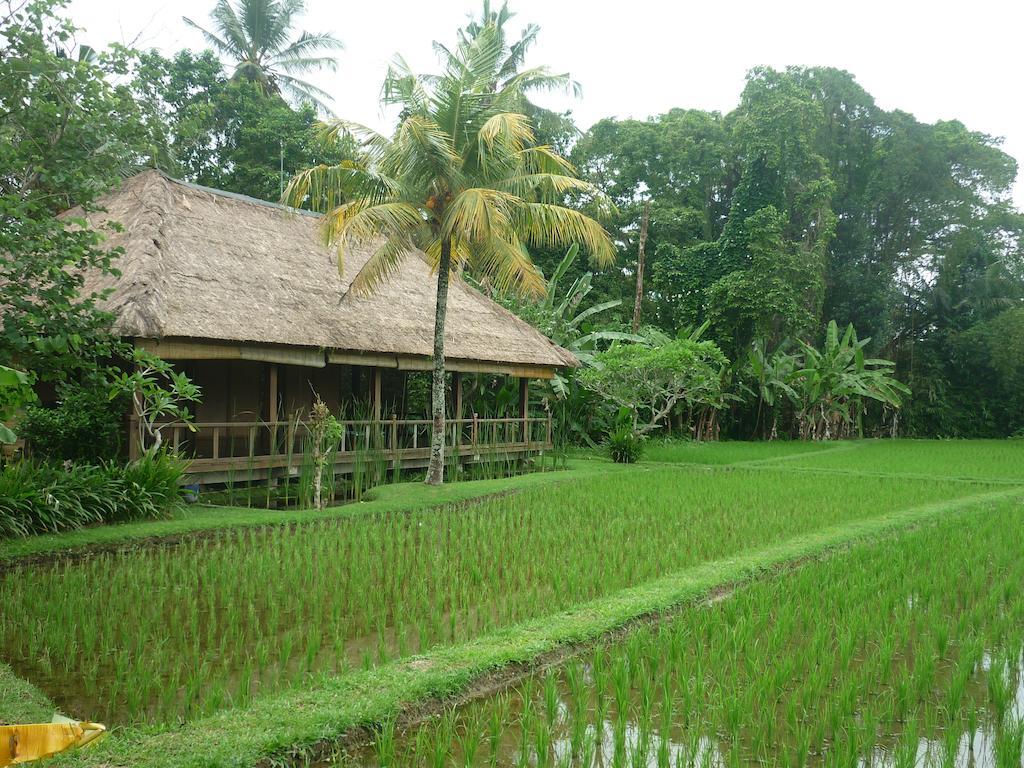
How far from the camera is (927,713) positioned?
3646 mm

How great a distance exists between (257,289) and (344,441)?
7.70ft

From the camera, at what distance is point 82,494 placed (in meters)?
7.51

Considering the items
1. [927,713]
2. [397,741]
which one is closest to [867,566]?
[927,713]

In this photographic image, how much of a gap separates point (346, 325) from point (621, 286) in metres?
16.3

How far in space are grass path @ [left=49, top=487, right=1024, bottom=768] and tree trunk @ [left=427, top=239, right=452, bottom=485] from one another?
580cm

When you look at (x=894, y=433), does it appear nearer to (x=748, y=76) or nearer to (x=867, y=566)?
(x=748, y=76)

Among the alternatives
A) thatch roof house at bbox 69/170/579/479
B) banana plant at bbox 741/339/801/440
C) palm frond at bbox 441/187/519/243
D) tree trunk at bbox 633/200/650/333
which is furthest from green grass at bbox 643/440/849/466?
palm frond at bbox 441/187/519/243

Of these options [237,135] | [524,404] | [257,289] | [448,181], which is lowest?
[524,404]

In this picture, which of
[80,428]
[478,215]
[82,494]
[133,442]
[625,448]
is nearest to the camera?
[82,494]

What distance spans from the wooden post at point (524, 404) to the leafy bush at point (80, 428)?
6.97 m

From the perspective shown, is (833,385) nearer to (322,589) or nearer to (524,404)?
(524,404)

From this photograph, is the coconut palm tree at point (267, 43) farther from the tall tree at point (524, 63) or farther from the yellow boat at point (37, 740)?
the yellow boat at point (37, 740)

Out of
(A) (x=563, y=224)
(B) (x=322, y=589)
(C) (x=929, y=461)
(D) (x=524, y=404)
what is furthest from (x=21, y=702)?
(C) (x=929, y=461)

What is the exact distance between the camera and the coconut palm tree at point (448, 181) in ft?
33.8
